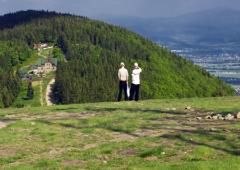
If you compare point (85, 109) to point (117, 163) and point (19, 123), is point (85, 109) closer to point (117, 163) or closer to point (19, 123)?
point (19, 123)

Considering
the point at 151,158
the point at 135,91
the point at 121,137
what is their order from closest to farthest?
the point at 151,158 < the point at 121,137 < the point at 135,91

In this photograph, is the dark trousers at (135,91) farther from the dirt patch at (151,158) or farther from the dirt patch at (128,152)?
the dirt patch at (151,158)

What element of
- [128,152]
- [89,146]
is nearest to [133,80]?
[89,146]

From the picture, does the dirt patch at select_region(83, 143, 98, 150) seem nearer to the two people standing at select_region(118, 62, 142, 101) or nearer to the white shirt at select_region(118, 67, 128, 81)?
the two people standing at select_region(118, 62, 142, 101)

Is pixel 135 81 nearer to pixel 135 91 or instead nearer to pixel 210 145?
pixel 135 91

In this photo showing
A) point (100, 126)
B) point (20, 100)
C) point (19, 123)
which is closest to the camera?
point (100, 126)

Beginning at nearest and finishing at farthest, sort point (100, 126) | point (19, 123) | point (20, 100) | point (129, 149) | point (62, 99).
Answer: point (129, 149) < point (100, 126) < point (19, 123) < point (62, 99) < point (20, 100)

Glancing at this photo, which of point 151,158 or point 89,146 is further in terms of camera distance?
point 89,146

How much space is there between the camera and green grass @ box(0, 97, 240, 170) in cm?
1809

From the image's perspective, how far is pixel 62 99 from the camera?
603 ft

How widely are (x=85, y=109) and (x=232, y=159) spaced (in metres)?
17.8

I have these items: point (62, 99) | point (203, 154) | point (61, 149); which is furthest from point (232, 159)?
point (62, 99)

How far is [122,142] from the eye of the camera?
2144 centimetres

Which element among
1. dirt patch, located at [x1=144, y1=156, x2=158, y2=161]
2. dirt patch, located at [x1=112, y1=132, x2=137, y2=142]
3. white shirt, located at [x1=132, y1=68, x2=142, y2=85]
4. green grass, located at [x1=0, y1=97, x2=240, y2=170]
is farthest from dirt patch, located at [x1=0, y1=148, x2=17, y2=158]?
white shirt, located at [x1=132, y1=68, x2=142, y2=85]
